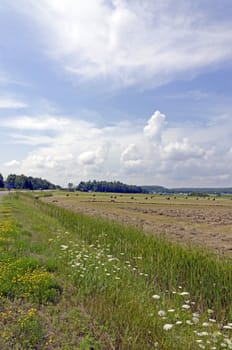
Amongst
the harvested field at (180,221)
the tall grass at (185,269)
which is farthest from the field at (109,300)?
the harvested field at (180,221)

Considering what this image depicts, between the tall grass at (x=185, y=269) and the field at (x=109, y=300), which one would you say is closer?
the field at (x=109, y=300)

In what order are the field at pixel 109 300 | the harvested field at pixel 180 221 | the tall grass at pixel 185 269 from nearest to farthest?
the field at pixel 109 300 < the tall grass at pixel 185 269 < the harvested field at pixel 180 221

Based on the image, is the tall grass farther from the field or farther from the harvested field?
Answer: the harvested field

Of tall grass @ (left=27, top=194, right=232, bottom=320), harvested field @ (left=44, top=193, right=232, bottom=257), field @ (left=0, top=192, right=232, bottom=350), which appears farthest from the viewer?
harvested field @ (left=44, top=193, right=232, bottom=257)

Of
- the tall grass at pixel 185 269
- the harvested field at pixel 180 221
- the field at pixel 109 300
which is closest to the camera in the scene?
the field at pixel 109 300

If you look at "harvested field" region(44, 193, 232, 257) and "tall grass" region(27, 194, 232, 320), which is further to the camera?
"harvested field" region(44, 193, 232, 257)

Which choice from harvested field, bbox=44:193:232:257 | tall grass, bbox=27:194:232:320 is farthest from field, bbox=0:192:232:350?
harvested field, bbox=44:193:232:257

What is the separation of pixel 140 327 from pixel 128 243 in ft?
27.7

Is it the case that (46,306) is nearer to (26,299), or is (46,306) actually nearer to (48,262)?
(26,299)

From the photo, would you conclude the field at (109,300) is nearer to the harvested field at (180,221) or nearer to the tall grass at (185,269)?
the tall grass at (185,269)

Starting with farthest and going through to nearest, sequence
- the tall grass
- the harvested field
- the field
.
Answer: the harvested field
the tall grass
the field

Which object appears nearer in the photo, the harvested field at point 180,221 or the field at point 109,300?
the field at point 109,300

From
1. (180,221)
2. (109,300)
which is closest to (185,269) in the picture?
(109,300)

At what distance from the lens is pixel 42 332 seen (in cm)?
468
